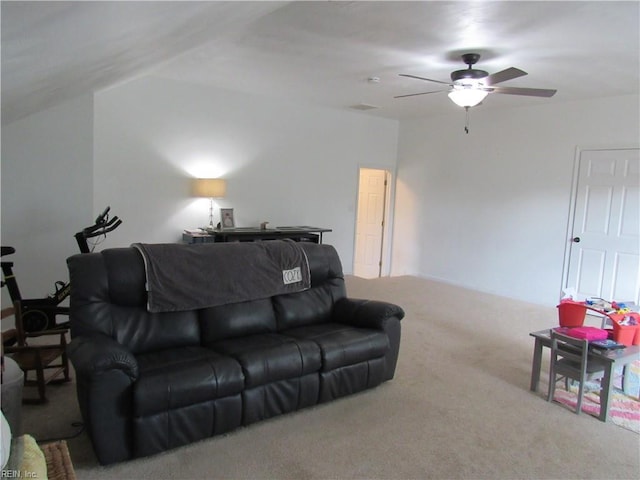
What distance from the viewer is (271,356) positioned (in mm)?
2635

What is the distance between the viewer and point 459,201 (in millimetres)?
6859

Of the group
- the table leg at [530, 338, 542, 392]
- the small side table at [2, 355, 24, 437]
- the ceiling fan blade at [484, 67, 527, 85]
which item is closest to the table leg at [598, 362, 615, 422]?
the table leg at [530, 338, 542, 392]

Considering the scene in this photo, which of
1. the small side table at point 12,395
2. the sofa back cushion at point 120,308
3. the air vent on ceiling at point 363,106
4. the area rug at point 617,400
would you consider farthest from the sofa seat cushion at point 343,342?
the air vent on ceiling at point 363,106

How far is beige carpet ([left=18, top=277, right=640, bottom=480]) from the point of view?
2.28 m

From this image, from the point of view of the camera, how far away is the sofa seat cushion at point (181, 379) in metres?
2.23

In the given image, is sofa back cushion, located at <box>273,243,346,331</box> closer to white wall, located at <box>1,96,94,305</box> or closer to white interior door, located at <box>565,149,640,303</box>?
white wall, located at <box>1,96,94,305</box>

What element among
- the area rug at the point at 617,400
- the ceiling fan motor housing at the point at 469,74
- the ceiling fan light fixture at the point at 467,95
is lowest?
the area rug at the point at 617,400

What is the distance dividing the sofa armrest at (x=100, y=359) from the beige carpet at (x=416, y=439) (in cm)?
49

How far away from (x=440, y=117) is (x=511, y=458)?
219 inches

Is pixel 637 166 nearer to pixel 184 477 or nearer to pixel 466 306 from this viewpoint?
pixel 466 306

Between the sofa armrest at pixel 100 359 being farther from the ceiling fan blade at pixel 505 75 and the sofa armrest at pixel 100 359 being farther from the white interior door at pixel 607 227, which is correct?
the white interior door at pixel 607 227

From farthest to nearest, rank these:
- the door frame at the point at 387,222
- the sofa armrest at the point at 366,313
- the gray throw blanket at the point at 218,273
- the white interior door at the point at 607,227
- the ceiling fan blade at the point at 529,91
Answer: the door frame at the point at 387,222, the white interior door at the point at 607,227, the ceiling fan blade at the point at 529,91, the sofa armrest at the point at 366,313, the gray throw blanket at the point at 218,273

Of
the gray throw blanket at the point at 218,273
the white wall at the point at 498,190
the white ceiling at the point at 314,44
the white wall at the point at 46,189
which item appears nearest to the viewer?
the white ceiling at the point at 314,44

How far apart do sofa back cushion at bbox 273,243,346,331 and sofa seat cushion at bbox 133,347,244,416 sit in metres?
0.73
